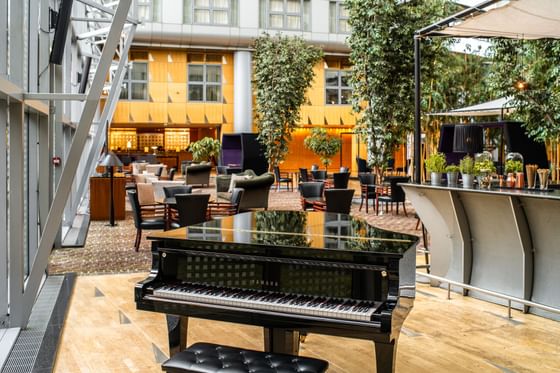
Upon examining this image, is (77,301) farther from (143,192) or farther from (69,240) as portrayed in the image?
(143,192)

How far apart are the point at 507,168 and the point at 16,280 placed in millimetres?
4725

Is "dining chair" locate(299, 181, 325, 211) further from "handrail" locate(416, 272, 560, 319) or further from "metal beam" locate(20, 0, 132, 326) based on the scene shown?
"metal beam" locate(20, 0, 132, 326)

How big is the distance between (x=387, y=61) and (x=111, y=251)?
8.84 metres

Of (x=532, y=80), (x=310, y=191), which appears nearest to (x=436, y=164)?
(x=310, y=191)

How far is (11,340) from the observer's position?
495 centimetres

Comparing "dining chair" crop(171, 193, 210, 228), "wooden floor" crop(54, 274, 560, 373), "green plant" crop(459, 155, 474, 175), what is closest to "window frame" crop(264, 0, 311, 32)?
"dining chair" crop(171, 193, 210, 228)

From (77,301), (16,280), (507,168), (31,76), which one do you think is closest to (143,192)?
(31,76)

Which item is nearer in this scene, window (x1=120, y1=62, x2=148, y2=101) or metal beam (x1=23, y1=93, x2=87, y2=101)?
metal beam (x1=23, y1=93, x2=87, y2=101)

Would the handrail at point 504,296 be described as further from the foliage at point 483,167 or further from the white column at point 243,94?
the white column at point 243,94

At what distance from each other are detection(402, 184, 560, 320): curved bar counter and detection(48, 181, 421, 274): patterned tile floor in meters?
3.75

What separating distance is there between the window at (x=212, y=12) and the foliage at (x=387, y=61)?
45.9 ft

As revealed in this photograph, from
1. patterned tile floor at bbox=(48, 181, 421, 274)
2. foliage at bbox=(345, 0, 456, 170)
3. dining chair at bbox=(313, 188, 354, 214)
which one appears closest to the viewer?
patterned tile floor at bbox=(48, 181, 421, 274)

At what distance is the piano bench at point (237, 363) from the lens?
2982 mm

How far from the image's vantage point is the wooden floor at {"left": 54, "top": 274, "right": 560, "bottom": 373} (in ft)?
14.4
